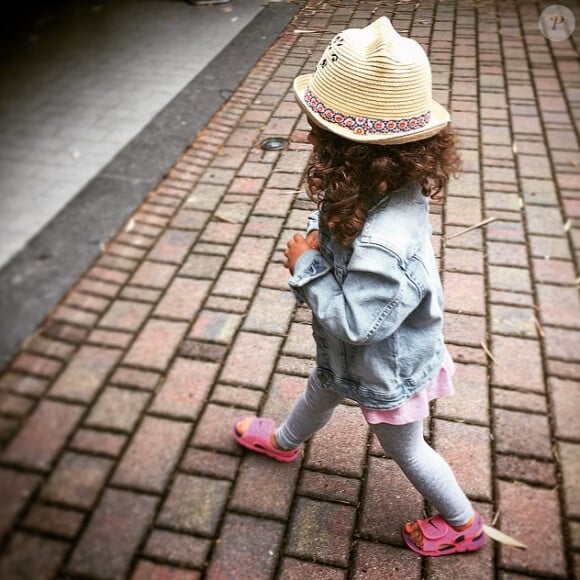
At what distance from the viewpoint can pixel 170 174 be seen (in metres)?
3.86

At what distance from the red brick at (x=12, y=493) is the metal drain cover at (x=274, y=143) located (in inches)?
121

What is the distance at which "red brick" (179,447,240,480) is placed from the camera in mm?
2109

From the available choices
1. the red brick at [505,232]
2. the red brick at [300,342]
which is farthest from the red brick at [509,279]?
the red brick at [300,342]

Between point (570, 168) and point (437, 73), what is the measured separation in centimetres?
194

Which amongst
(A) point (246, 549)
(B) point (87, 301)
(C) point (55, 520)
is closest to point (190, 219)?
(B) point (87, 301)

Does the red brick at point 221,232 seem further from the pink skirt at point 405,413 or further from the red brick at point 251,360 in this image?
the pink skirt at point 405,413

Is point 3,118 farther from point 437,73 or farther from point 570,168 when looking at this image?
point 570,168

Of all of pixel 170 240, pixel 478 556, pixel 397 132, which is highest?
pixel 397 132

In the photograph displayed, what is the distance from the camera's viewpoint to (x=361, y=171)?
1272 mm

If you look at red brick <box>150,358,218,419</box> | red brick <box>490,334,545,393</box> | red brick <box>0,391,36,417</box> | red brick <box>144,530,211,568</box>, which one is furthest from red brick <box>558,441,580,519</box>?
red brick <box>0,391,36,417</box>

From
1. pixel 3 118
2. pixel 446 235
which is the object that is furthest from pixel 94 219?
A: pixel 446 235

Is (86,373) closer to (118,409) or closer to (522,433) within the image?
(118,409)

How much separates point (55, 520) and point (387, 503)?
1290 millimetres

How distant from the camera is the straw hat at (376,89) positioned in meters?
1.16
